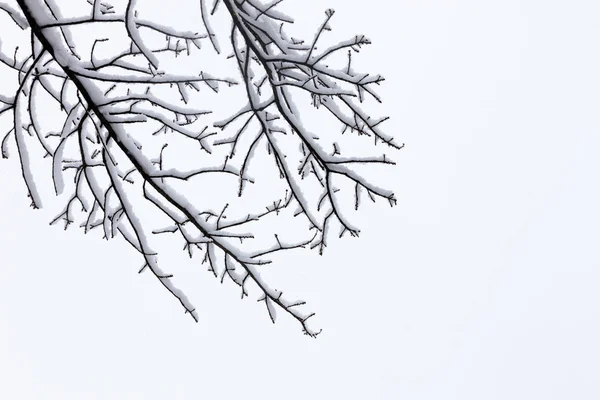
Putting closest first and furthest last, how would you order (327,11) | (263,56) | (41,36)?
1. (41,36)
2. (327,11)
3. (263,56)

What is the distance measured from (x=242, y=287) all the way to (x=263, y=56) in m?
1.09

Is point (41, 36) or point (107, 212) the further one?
point (107, 212)

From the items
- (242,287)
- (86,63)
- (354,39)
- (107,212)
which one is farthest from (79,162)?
(354,39)

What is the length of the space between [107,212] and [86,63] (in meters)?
0.73

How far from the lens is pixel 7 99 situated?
2469mm

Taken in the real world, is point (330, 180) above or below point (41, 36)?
below

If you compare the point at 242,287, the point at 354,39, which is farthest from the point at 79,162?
the point at 354,39

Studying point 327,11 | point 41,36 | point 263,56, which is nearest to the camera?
point 41,36

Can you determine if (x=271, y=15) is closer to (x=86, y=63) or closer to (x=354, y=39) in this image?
(x=354, y=39)

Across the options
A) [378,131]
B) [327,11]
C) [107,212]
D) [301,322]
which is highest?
[327,11]

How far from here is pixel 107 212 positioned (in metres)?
2.71

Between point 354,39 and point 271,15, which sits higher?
point 271,15

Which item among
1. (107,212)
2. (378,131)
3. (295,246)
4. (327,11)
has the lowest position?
(295,246)

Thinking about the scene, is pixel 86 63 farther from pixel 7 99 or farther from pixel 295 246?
pixel 295 246
